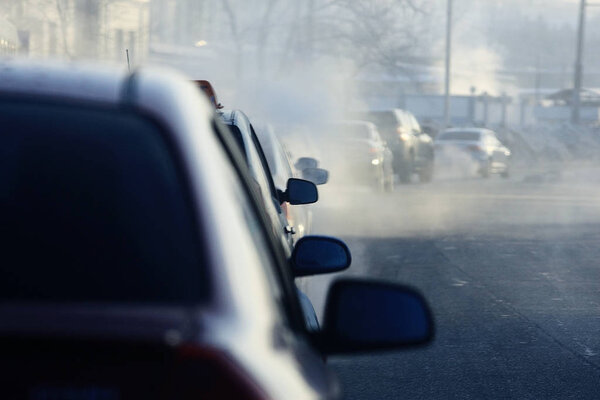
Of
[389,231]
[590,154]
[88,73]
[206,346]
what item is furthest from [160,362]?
[590,154]

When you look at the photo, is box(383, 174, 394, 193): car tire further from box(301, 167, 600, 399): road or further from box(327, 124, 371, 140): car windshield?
box(301, 167, 600, 399): road

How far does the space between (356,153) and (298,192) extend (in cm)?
1813

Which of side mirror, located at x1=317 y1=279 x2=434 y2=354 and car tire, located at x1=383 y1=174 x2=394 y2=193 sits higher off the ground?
side mirror, located at x1=317 y1=279 x2=434 y2=354

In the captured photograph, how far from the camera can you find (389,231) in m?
17.4

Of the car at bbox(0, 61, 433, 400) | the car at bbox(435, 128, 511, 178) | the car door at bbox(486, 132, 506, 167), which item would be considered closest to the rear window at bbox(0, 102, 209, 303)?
the car at bbox(0, 61, 433, 400)

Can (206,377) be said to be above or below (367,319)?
above

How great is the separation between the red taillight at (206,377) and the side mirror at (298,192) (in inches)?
228

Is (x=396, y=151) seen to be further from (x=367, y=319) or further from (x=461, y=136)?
(x=367, y=319)

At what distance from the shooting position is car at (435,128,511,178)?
36.0m

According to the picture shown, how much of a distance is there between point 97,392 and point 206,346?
0.16m

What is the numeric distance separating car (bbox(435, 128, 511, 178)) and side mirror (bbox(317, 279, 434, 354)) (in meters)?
33.4

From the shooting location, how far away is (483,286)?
11.5 meters

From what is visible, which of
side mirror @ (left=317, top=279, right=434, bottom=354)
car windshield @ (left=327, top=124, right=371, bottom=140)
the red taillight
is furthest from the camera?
car windshield @ (left=327, top=124, right=371, bottom=140)

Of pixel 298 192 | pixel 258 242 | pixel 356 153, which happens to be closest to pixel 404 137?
pixel 356 153
